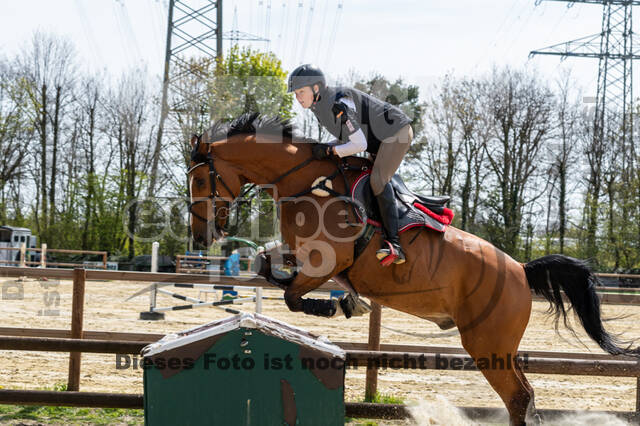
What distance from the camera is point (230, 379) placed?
9.55 ft

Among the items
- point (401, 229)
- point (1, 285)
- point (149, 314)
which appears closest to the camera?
point (401, 229)

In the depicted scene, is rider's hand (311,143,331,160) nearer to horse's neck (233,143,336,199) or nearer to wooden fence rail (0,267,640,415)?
horse's neck (233,143,336,199)

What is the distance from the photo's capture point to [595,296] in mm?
3809

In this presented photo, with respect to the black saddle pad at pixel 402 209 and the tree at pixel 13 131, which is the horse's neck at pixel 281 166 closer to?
the black saddle pad at pixel 402 209

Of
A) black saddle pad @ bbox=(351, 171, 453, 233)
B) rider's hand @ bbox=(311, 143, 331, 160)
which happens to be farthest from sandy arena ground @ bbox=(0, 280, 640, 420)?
rider's hand @ bbox=(311, 143, 331, 160)

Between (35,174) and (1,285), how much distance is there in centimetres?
1453

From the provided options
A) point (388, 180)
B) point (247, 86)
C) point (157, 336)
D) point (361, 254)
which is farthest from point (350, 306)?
point (247, 86)

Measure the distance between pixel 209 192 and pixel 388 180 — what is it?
3.64 feet

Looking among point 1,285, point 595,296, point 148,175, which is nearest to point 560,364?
point 595,296

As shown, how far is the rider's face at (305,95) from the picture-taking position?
135 inches

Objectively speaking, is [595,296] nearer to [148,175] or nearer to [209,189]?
[209,189]

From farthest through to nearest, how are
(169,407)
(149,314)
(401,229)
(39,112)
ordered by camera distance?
(39,112)
(149,314)
(401,229)
(169,407)

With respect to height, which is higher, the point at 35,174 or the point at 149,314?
the point at 35,174

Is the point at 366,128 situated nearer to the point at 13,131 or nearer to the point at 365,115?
the point at 365,115
